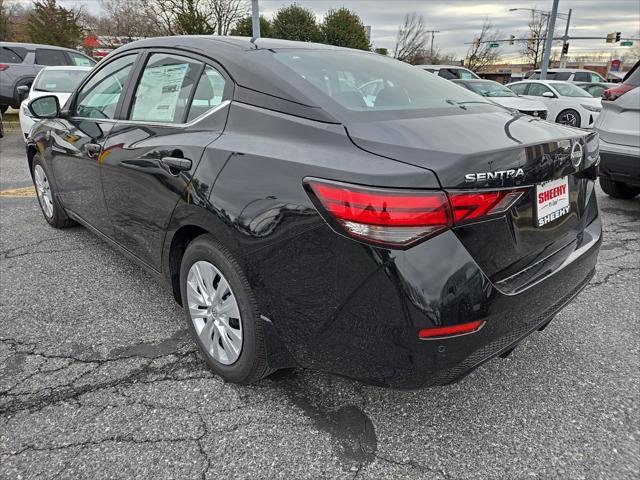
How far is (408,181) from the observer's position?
1.54m

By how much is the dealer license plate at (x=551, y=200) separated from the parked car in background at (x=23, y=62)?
12.4m

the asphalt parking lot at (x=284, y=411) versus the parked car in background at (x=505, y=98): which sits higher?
the parked car in background at (x=505, y=98)

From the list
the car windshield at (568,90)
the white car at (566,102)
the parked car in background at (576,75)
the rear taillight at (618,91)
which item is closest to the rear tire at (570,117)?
the white car at (566,102)

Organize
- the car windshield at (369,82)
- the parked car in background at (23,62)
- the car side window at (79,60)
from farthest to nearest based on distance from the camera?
the car side window at (79,60) → the parked car in background at (23,62) → the car windshield at (369,82)

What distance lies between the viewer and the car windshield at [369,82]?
2.11 meters

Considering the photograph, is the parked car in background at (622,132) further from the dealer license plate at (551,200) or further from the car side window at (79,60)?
the car side window at (79,60)

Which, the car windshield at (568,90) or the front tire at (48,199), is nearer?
the front tire at (48,199)

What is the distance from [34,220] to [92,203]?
2030mm

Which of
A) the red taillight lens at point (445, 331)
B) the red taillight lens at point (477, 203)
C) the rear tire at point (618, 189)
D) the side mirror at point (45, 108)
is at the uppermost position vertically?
the side mirror at point (45, 108)

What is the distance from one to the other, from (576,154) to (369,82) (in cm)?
103

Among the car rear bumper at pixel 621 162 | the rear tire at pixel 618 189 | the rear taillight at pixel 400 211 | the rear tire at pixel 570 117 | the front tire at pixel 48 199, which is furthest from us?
the rear tire at pixel 570 117

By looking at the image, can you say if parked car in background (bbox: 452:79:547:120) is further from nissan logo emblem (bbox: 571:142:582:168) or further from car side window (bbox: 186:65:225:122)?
car side window (bbox: 186:65:225:122)

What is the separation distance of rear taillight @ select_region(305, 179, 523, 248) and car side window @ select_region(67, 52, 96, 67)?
1244 centimetres

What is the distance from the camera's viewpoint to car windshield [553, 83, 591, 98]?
12984 millimetres
